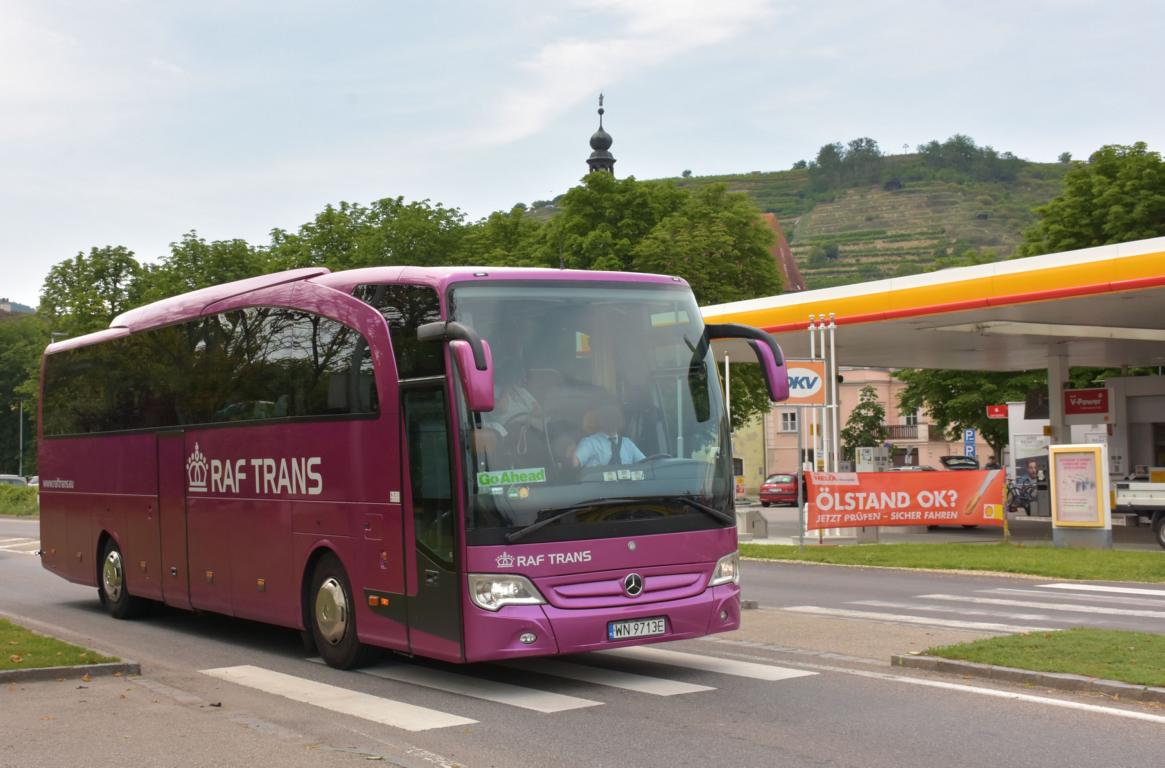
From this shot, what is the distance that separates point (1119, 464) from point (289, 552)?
104ft

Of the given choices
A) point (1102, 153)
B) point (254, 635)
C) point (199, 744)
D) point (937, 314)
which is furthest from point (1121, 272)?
point (1102, 153)

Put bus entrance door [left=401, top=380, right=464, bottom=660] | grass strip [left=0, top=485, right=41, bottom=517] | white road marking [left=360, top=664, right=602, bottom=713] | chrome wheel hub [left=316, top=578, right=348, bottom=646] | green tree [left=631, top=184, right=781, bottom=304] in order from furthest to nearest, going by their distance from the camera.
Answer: grass strip [left=0, top=485, right=41, bottom=517]
green tree [left=631, top=184, right=781, bottom=304]
chrome wheel hub [left=316, top=578, right=348, bottom=646]
bus entrance door [left=401, top=380, right=464, bottom=660]
white road marking [left=360, top=664, right=602, bottom=713]

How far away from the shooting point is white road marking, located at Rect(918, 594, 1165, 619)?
52.2ft

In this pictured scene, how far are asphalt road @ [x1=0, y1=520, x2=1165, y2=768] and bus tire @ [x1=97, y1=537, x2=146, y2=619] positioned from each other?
287 cm

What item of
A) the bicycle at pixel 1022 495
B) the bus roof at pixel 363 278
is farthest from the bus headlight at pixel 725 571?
the bicycle at pixel 1022 495

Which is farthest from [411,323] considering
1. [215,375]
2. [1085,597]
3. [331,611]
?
[1085,597]

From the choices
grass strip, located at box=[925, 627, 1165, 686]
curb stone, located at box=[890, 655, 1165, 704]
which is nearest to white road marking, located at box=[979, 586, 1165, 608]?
grass strip, located at box=[925, 627, 1165, 686]

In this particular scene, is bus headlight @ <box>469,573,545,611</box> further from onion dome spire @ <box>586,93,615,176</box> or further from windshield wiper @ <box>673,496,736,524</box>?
onion dome spire @ <box>586,93,615,176</box>

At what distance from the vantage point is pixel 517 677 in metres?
11.1

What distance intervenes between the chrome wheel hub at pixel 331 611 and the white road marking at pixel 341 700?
0.50 metres

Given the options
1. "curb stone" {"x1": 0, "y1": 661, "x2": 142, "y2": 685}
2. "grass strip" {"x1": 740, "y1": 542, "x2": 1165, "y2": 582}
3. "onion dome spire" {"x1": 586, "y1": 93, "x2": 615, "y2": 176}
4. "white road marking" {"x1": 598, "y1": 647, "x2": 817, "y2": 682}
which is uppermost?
"onion dome spire" {"x1": 586, "y1": 93, "x2": 615, "y2": 176}

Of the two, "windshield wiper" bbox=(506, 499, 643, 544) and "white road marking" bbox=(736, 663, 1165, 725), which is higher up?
"windshield wiper" bbox=(506, 499, 643, 544)

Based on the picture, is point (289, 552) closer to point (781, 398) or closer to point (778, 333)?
point (781, 398)

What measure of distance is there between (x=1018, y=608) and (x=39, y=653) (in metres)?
10.9
